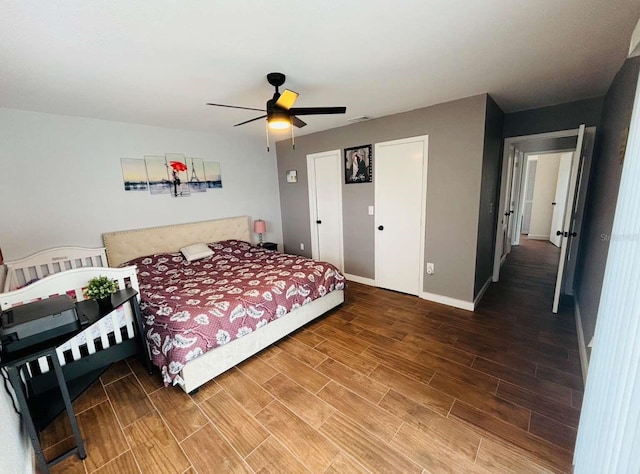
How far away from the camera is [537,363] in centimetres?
218

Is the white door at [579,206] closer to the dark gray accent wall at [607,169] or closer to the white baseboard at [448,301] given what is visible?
the dark gray accent wall at [607,169]

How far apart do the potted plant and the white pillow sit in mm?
1549

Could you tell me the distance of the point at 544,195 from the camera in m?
6.65

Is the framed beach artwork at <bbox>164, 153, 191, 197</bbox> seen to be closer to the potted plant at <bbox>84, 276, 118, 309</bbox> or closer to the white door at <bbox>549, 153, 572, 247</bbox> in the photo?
the potted plant at <bbox>84, 276, 118, 309</bbox>

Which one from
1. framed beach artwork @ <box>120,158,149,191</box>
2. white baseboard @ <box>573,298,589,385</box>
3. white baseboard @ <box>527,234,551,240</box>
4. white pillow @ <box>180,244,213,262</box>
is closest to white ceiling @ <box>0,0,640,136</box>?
framed beach artwork @ <box>120,158,149,191</box>

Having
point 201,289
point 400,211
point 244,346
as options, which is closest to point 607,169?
point 400,211

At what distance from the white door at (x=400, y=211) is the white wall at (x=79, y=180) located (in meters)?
2.34

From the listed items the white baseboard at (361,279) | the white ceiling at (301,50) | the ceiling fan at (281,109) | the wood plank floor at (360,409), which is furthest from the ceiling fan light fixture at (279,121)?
the white baseboard at (361,279)

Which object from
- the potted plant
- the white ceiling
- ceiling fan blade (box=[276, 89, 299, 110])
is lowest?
the potted plant

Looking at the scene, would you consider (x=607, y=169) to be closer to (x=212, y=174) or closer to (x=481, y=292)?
(x=481, y=292)

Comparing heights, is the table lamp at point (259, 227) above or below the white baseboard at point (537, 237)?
above

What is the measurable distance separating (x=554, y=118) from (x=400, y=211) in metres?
2.17

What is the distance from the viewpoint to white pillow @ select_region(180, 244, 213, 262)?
347 centimetres

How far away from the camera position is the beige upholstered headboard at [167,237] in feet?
10.6
